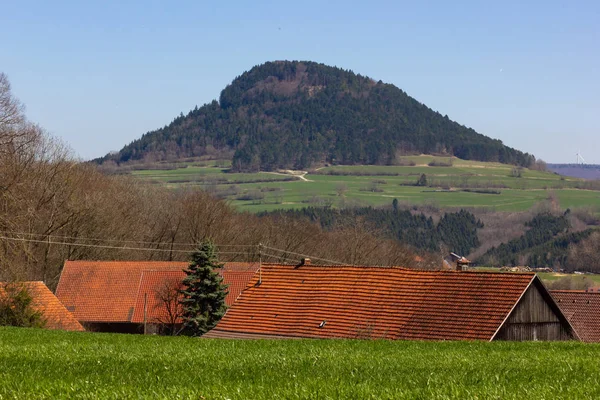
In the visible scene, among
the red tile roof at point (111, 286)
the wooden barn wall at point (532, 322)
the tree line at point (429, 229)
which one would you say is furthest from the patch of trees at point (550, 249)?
the wooden barn wall at point (532, 322)

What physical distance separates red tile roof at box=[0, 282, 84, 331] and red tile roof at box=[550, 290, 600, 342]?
2152cm

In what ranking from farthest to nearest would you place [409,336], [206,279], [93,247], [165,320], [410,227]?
1. [410,227]
2. [93,247]
3. [165,320]
4. [206,279]
5. [409,336]

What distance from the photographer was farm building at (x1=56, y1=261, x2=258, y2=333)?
5028 centimetres

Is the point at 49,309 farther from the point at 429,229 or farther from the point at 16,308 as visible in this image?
the point at 429,229

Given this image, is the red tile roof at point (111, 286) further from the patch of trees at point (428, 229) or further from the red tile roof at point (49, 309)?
the patch of trees at point (428, 229)

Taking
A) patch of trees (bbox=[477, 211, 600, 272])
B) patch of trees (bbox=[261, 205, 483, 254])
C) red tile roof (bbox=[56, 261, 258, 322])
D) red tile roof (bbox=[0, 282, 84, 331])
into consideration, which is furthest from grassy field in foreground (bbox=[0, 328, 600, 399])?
patch of trees (bbox=[261, 205, 483, 254])

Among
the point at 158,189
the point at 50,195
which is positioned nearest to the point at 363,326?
the point at 50,195

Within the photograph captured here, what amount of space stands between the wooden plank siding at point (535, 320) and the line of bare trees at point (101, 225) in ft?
72.1

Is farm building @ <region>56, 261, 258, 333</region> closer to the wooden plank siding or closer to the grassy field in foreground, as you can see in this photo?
the wooden plank siding

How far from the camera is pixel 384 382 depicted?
11.7m

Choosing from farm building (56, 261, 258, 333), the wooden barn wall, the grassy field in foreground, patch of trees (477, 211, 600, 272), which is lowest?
patch of trees (477, 211, 600, 272)

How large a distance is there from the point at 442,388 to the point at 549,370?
12.2 feet

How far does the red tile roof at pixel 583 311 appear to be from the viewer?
136 feet

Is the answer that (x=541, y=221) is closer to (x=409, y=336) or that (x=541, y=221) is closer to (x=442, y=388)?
(x=409, y=336)
